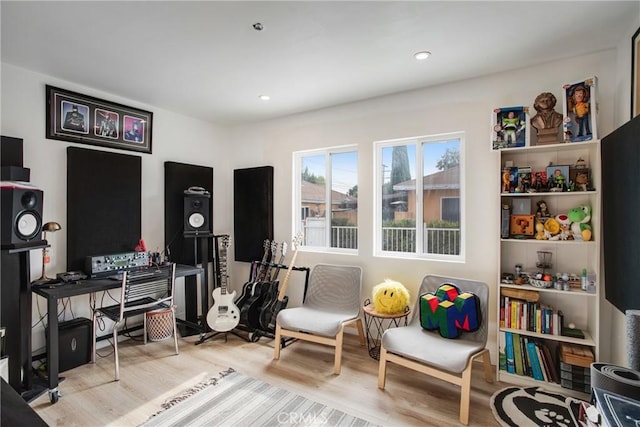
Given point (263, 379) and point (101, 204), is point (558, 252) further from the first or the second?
point (101, 204)

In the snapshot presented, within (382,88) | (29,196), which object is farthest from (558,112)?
(29,196)

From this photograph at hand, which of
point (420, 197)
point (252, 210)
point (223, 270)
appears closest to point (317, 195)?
point (252, 210)

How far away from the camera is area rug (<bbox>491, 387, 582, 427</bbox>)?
1953 mm

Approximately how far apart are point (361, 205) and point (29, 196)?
2735 millimetres

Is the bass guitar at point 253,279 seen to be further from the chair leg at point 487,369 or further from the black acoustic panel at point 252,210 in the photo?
the chair leg at point 487,369

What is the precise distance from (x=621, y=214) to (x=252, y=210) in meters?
3.41

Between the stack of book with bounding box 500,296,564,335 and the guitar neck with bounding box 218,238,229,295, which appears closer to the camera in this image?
the stack of book with bounding box 500,296,564,335

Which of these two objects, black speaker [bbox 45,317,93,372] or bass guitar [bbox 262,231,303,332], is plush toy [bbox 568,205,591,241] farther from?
black speaker [bbox 45,317,93,372]

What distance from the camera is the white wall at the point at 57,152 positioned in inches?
101

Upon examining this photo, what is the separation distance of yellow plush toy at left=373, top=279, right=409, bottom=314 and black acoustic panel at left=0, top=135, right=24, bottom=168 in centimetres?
313

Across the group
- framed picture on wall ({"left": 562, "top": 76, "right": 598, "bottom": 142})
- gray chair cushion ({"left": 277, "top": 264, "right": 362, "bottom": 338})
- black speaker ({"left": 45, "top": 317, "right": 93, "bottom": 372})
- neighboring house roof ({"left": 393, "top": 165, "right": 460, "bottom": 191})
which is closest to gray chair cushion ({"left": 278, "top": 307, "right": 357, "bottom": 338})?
gray chair cushion ({"left": 277, "top": 264, "right": 362, "bottom": 338})

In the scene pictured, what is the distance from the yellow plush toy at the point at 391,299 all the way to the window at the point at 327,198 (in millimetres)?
773

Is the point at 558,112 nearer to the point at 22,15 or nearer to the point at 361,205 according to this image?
the point at 361,205

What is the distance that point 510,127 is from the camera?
8.11ft
